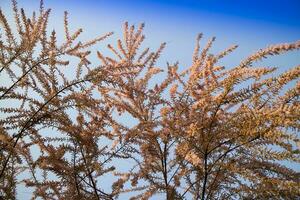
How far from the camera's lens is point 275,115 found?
2.27m

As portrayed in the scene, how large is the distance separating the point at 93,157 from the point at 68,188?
716 mm

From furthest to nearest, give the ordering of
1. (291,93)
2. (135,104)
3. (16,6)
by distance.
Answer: (135,104), (16,6), (291,93)

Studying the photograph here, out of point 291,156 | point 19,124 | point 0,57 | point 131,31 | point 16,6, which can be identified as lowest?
point 291,156

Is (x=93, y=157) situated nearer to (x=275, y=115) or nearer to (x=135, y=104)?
(x=135, y=104)

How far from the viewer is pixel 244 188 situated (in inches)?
111

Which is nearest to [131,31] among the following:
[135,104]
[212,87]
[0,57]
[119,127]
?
[135,104]

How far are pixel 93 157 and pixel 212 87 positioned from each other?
6.40 feet

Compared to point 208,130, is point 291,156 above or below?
below

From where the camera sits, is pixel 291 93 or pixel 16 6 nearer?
pixel 291 93

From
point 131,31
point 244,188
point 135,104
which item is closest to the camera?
point 244,188

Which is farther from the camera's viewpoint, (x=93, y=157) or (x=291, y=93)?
(x=93, y=157)

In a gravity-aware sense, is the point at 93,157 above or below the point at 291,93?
above

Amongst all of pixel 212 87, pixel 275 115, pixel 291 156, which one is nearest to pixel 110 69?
pixel 212 87

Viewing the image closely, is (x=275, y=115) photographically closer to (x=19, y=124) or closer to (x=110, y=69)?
(x=110, y=69)
